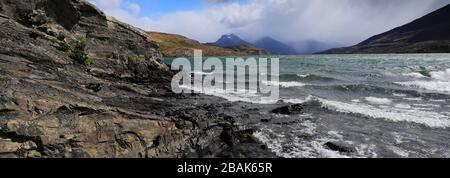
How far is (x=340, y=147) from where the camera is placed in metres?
17.1

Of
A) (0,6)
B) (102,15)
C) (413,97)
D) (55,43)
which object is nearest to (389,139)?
(413,97)

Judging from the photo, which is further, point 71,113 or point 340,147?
point 340,147

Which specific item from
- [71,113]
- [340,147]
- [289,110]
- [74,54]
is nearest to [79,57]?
[74,54]

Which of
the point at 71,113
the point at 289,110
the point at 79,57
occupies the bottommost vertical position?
the point at 289,110

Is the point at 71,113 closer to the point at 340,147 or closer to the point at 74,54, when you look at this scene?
the point at 340,147

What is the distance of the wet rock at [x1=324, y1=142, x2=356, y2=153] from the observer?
1688 centimetres

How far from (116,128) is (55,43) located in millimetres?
15407

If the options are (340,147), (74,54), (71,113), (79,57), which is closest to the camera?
(71,113)

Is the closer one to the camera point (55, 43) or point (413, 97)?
point (55, 43)

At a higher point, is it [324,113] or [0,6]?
[0,6]

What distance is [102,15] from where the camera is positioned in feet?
137

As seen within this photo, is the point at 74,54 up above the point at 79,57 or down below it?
above

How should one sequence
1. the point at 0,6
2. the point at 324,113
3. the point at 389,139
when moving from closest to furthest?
the point at 389,139 → the point at 324,113 → the point at 0,6
